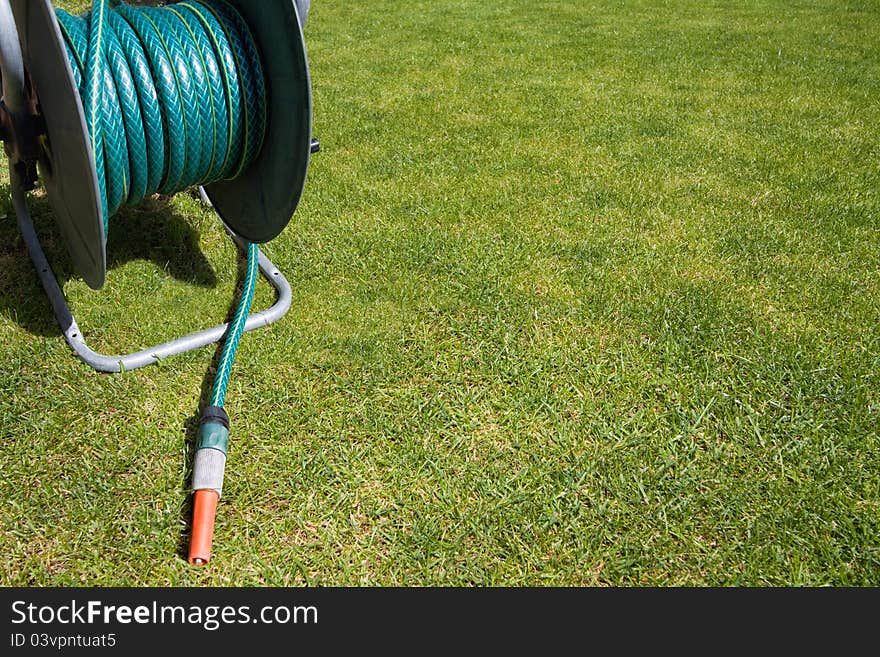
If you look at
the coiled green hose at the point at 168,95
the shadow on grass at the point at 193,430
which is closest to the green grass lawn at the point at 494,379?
the shadow on grass at the point at 193,430

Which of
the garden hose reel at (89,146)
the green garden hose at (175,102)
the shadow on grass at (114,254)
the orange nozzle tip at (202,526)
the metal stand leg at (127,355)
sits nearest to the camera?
the orange nozzle tip at (202,526)

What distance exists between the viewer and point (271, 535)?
87.4 inches

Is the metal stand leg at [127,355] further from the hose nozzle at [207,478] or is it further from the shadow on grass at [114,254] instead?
the hose nozzle at [207,478]

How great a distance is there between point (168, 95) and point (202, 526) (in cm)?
148

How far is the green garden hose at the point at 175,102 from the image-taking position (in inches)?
93.7

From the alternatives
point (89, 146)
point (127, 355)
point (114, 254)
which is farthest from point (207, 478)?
point (114, 254)

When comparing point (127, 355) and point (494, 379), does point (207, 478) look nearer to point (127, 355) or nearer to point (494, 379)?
point (127, 355)

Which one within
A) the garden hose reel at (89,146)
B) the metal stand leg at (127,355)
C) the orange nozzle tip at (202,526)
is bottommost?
the orange nozzle tip at (202,526)

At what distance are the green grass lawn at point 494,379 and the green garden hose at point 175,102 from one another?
150mm

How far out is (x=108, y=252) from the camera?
3.44 metres

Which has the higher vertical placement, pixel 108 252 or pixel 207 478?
pixel 108 252

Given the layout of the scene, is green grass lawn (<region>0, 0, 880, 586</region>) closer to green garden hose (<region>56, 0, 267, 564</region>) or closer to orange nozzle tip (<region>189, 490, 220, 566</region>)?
orange nozzle tip (<region>189, 490, 220, 566</region>)

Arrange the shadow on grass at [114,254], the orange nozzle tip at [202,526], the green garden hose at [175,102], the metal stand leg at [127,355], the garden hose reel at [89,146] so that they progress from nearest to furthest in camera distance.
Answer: the orange nozzle tip at [202,526], the garden hose reel at [89,146], the green garden hose at [175,102], the metal stand leg at [127,355], the shadow on grass at [114,254]

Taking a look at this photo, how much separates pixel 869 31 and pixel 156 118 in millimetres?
8482
